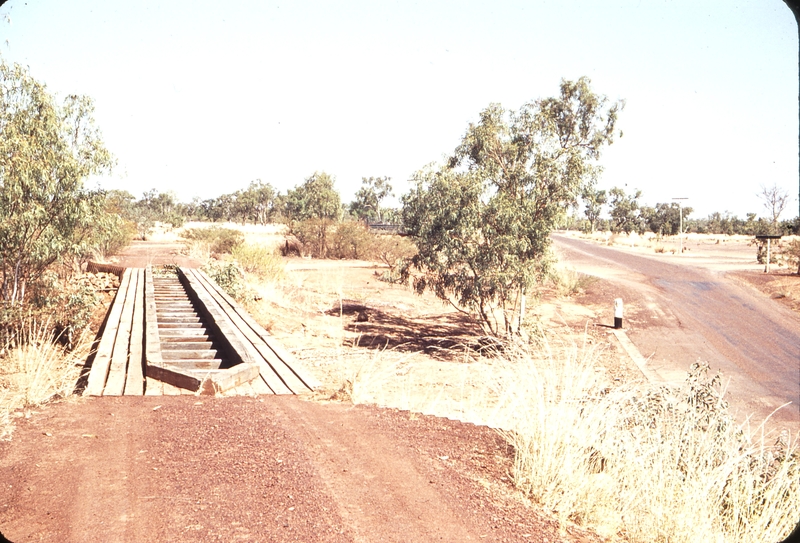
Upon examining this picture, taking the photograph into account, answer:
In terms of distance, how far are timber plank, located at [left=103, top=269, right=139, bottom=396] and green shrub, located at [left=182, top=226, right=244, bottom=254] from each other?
20.2 metres

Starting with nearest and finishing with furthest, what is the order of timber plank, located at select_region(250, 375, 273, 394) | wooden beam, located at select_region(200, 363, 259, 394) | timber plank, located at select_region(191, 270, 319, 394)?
1. wooden beam, located at select_region(200, 363, 259, 394)
2. timber plank, located at select_region(250, 375, 273, 394)
3. timber plank, located at select_region(191, 270, 319, 394)

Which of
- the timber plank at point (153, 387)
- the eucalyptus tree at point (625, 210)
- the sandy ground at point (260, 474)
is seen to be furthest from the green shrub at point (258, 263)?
the eucalyptus tree at point (625, 210)

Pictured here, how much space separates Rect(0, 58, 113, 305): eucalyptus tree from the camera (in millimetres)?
8905

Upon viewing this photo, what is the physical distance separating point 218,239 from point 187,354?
2542 centimetres

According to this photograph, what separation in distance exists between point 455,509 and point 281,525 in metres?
1.01

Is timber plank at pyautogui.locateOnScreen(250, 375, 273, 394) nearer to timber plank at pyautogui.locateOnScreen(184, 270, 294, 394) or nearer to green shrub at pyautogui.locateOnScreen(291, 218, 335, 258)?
timber plank at pyautogui.locateOnScreen(184, 270, 294, 394)

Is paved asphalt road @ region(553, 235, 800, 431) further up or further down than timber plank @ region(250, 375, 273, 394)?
further down

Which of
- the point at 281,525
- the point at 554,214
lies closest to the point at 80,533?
the point at 281,525

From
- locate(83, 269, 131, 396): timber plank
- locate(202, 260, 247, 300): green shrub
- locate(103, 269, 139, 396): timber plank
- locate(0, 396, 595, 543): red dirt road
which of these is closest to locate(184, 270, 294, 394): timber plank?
locate(0, 396, 595, 543): red dirt road

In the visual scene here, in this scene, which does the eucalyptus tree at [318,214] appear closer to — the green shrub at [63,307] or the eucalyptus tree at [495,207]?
the eucalyptus tree at [495,207]

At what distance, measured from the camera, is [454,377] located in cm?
1165

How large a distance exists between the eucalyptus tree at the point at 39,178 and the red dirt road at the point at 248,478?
575cm

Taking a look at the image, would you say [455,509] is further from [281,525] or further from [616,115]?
[616,115]

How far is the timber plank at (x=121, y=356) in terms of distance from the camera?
5.23 metres
